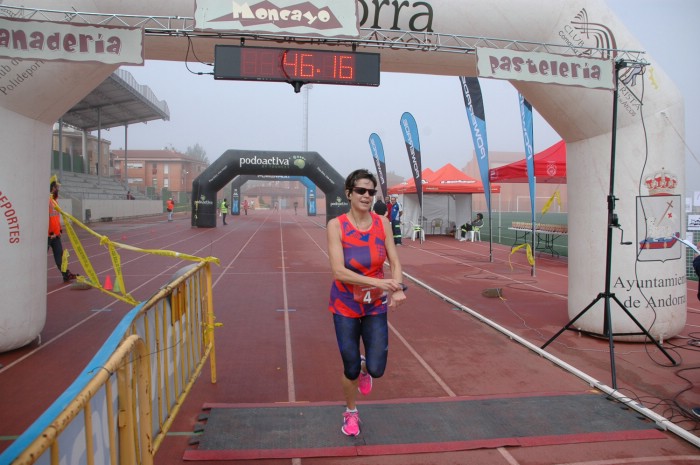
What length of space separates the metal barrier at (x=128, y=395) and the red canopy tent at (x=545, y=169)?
10906mm

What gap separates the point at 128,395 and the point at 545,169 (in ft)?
40.4

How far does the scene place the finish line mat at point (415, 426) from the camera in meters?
3.27

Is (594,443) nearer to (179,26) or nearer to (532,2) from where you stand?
(532,2)

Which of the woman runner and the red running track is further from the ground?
the woman runner

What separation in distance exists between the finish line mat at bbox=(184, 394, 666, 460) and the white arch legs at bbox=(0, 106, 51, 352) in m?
2.66

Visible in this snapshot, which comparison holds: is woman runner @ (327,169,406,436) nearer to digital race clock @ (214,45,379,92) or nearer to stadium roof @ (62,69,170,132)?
digital race clock @ (214,45,379,92)

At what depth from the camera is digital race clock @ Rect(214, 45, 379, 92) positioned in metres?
5.37

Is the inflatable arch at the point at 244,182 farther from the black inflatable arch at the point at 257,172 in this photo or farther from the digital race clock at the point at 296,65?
the digital race clock at the point at 296,65

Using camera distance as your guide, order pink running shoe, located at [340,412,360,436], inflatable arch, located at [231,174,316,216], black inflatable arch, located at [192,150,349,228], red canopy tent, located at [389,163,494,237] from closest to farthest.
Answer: pink running shoe, located at [340,412,360,436] → red canopy tent, located at [389,163,494,237] → black inflatable arch, located at [192,150,349,228] → inflatable arch, located at [231,174,316,216]

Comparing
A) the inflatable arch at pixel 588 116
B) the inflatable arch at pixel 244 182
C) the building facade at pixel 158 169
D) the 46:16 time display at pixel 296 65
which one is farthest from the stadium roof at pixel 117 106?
the building facade at pixel 158 169

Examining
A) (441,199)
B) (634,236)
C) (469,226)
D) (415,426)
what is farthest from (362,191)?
(441,199)

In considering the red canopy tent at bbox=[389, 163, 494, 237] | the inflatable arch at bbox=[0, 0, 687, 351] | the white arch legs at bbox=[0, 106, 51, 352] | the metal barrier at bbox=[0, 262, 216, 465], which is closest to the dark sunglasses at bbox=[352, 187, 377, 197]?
the metal barrier at bbox=[0, 262, 216, 465]

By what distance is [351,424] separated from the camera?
3430mm

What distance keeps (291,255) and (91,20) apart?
10.7 meters
